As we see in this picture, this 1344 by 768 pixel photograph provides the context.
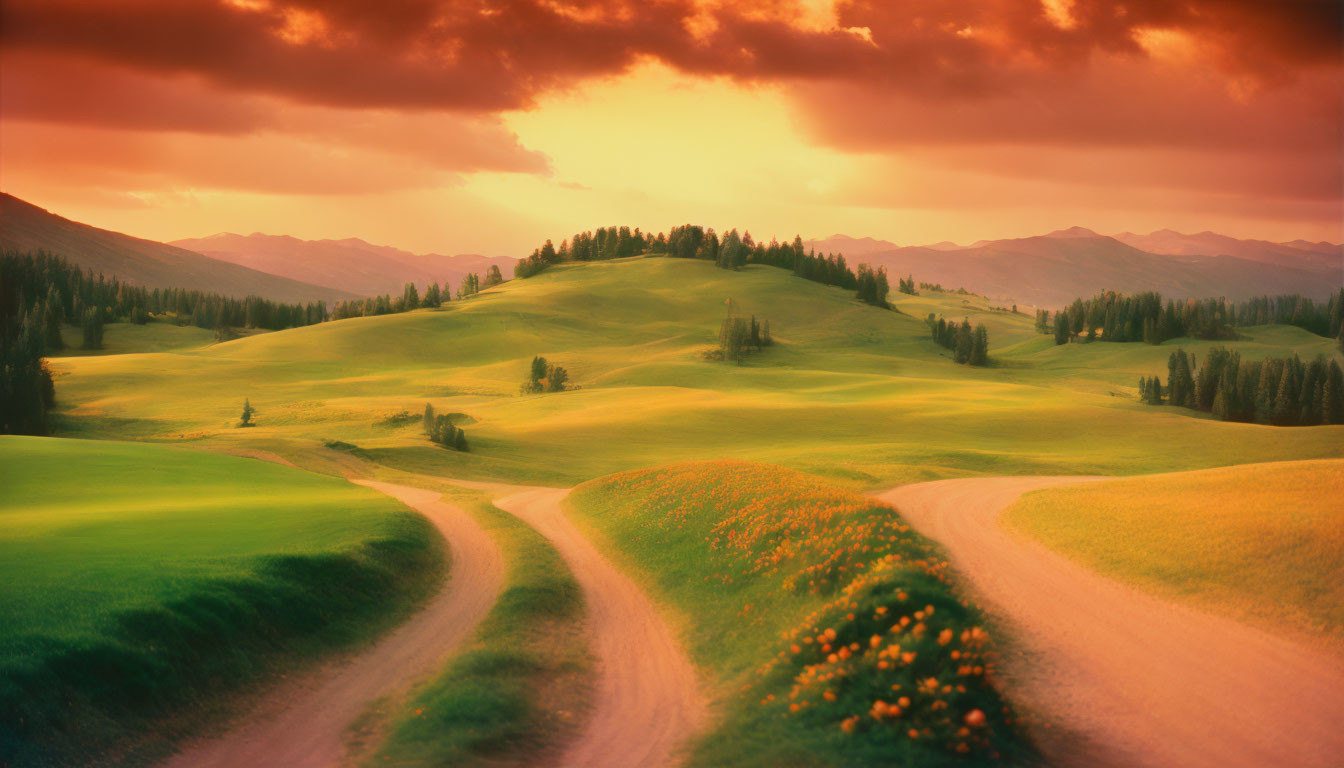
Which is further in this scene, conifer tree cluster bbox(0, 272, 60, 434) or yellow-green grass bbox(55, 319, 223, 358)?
yellow-green grass bbox(55, 319, 223, 358)

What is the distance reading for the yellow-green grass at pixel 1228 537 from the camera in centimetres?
1838

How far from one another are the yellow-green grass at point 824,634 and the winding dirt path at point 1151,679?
1.23m

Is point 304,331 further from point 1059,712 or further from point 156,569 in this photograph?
point 1059,712

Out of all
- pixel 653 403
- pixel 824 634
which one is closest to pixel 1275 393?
pixel 653 403

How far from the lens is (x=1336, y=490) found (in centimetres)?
2272

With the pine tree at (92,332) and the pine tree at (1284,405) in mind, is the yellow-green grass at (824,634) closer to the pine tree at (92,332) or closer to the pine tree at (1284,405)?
the pine tree at (1284,405)

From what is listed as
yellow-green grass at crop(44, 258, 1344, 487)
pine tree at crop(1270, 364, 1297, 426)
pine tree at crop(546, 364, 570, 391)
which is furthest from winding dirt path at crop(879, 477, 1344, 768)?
pine tree at crop(546, 364, 570, 391)

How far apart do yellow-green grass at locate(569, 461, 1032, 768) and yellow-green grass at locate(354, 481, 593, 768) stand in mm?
2746

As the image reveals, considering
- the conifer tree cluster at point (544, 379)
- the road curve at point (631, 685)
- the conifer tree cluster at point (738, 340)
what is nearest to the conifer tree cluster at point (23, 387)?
the conifer tree cluster at point (544, 379)

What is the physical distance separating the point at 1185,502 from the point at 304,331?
168 meters

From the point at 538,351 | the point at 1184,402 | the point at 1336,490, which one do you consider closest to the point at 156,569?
the point at 1336,490

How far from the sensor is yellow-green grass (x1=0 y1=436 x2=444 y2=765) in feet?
Answer: 45.9

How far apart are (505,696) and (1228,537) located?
17793 millimetres

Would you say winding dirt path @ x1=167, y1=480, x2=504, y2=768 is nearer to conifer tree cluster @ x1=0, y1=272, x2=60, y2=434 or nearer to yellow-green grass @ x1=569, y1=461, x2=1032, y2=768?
yellow-green grass @ x1=569, y1=461, x2=1032, y2=768
